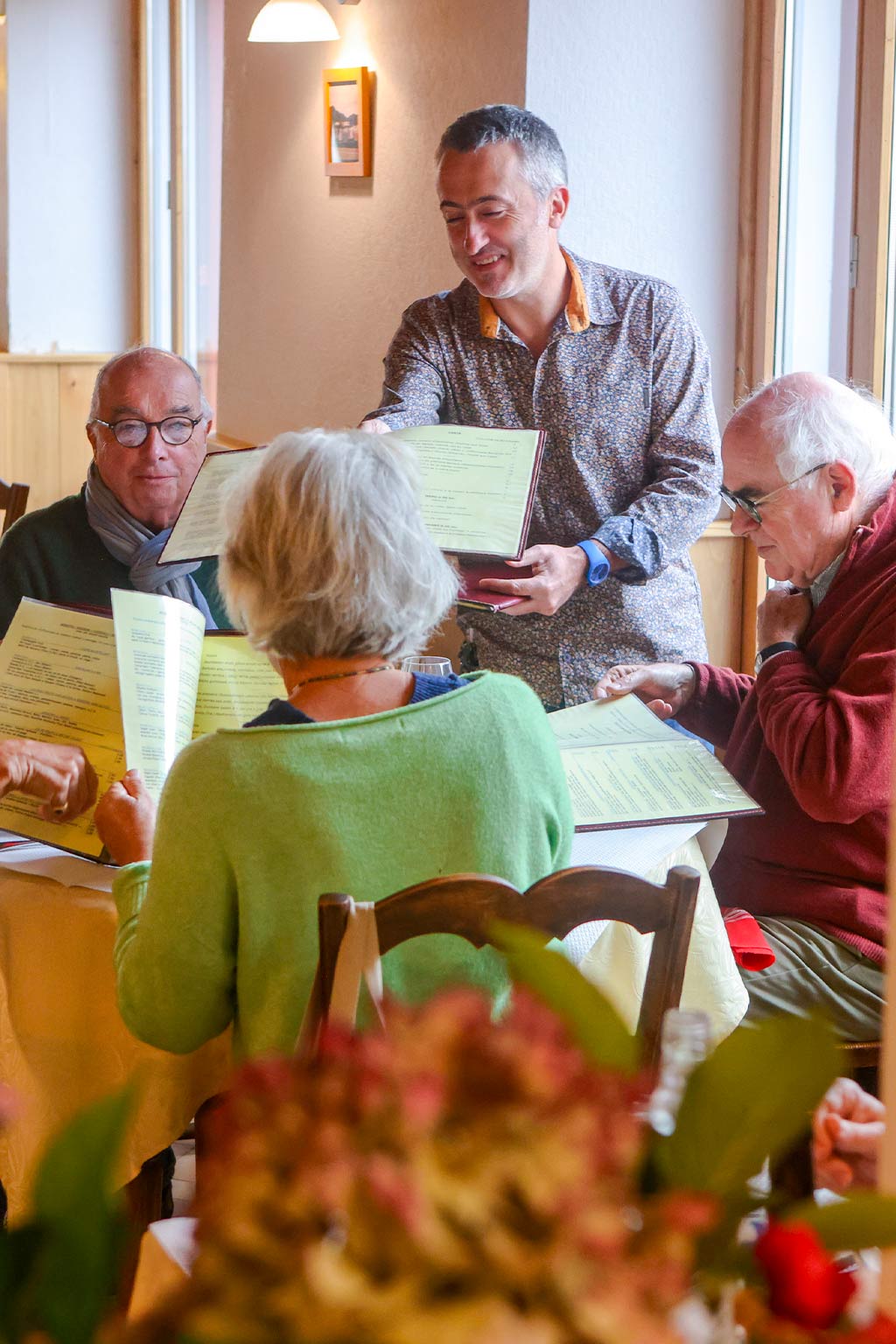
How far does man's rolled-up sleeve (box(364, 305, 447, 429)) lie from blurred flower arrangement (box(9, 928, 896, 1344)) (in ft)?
7.15

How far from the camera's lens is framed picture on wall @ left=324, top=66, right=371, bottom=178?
4.20 metres

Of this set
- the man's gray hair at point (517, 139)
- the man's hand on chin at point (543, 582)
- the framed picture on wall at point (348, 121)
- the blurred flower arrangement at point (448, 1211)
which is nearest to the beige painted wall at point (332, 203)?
the framed picture on wall at point (348, 121)

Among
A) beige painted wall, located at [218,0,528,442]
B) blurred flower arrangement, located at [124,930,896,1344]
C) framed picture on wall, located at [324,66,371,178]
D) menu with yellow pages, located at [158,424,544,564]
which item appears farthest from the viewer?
framed picture on wall, located at [324,66,371,178]

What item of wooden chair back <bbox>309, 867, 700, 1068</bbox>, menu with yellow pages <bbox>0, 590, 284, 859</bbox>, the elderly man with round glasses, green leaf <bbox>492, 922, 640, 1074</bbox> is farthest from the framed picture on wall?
green leaf <bbox>492, 922, 640, 1074</bbox>

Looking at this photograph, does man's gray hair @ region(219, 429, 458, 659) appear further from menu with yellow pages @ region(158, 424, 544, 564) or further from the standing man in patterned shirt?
the standing man in patterned shirt

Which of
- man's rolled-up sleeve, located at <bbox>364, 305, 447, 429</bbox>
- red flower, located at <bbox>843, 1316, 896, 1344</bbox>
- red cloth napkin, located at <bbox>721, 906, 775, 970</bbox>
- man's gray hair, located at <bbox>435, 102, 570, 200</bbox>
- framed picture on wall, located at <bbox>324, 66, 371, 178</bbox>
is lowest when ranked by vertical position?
red cloth napkin, located at <bbox>721, 906, 775, 970</bbox>

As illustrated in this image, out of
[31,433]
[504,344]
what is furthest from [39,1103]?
[31,433]

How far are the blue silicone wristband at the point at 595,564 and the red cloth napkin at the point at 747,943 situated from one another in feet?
2.18

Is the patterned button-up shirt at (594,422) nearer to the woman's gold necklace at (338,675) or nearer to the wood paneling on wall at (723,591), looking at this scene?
the wood paneling on wall at (723,591)

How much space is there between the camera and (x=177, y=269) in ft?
21.9

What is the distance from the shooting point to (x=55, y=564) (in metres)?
2.32

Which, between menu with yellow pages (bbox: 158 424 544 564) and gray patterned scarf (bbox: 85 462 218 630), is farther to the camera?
gray patterned scarf (bbox: 85 462 218 630)

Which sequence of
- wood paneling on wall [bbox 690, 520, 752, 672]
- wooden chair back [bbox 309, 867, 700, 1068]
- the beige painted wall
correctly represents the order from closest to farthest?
wooden chair back [bbox 309, 867, 700, 1068], wood paneling on wall [bbox 690, 520, 752, 672], the beige painted wall

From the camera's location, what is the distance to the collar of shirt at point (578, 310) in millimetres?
2562
